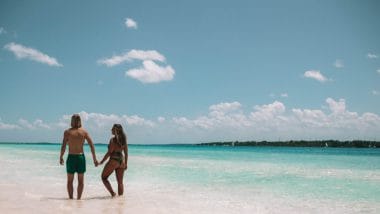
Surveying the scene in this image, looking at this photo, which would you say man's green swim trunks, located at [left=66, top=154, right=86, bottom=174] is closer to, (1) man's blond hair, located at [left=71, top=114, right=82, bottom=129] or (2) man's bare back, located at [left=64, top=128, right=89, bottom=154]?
(2) man's bare back, located at [left=64, top=128, right=89, bottom=154]

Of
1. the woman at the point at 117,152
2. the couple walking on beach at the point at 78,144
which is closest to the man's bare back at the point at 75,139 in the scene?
the couple walking on beach at the point at 78,144

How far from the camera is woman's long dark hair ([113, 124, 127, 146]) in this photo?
7958mm

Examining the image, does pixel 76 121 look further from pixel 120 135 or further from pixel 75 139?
pixel 120 135

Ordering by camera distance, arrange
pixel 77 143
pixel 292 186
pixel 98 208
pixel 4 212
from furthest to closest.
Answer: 1. pixel 292 186
2. pixel 77 143
3. pixel 98 208
4. pixel 4 212

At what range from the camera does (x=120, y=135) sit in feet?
26.3

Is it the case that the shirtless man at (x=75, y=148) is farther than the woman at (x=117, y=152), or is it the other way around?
the woman at (x=117, y=152)

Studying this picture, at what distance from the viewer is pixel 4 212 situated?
641 cm

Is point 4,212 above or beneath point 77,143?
beneath

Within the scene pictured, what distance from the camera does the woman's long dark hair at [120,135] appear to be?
796cm

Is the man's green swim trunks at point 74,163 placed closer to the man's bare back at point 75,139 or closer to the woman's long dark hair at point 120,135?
the man's bare back at point 75,139

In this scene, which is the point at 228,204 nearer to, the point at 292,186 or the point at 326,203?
the point at 326,203

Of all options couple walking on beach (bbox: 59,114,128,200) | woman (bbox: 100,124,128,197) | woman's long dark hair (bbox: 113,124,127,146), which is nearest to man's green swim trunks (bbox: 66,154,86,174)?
couple walking on beach (bbox: 59,114,128,200)

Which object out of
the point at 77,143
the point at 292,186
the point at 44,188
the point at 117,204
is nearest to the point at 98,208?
the point at 117,204

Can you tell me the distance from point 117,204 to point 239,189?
415cm
